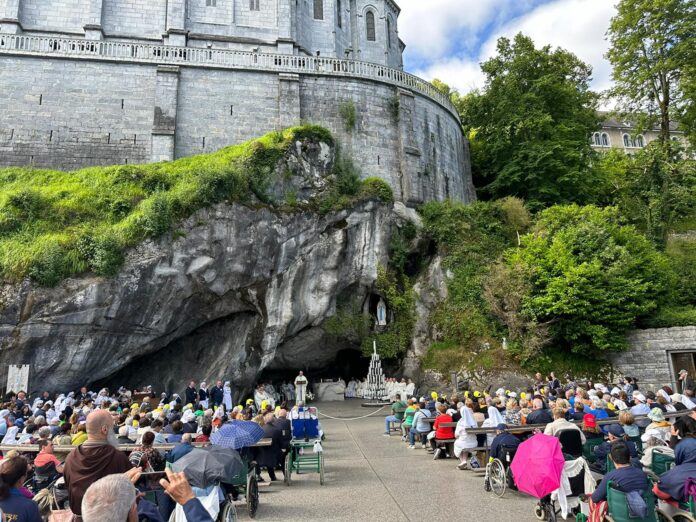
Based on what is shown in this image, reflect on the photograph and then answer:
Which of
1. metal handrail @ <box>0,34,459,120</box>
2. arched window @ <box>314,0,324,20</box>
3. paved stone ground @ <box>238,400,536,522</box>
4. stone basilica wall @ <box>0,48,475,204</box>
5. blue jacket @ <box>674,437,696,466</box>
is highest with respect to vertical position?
arched window @ <box>314,0,324,20</box>

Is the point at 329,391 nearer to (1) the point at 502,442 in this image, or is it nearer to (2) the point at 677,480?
(1) the point at 502,442

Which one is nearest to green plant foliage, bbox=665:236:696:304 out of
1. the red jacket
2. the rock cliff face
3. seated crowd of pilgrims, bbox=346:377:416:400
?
seated crowd of pilgrims, bbox=346:377:416:400

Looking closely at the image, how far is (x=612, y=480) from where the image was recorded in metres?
5.29

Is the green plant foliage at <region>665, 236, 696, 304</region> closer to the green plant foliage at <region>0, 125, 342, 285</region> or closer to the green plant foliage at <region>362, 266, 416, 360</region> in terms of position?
the green plant foliage at <region>362, 266, 416, 360</region>

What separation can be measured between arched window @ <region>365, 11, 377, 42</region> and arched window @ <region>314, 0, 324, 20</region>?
4016mm

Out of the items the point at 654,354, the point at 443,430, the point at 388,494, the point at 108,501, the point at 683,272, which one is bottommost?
the point at 388,494

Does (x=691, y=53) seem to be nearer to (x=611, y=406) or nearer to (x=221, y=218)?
(x=611, y=406)

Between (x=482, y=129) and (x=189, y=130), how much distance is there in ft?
64.3

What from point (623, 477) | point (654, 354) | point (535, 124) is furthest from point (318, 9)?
point (623, 477)

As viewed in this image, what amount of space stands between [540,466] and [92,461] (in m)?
5.28

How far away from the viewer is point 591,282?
2178 cm

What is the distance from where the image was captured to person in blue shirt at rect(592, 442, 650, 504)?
17.0 feet

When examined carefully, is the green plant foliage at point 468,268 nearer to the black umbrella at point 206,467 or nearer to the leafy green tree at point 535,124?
the leafy green tree at point 535,124

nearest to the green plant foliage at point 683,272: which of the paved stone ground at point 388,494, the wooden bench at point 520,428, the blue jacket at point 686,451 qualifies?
the wooden bench at point 520,428
